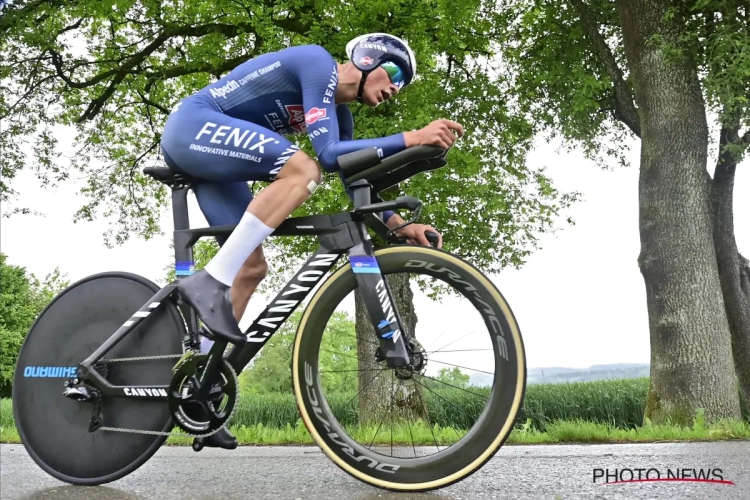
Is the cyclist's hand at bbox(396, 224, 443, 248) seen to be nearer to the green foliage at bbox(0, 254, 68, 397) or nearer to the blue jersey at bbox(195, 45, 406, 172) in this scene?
the blue jersey at bbox(195, 45, 406, 172)

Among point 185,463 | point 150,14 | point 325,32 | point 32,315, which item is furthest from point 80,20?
point 32,315

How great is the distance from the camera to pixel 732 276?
11.4 metres

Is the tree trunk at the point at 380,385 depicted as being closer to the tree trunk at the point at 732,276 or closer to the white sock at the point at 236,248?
the white sock at the point at 236,248

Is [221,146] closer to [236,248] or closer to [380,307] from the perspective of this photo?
[236,248]

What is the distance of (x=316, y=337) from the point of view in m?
2.82

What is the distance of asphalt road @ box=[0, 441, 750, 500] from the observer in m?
2.62

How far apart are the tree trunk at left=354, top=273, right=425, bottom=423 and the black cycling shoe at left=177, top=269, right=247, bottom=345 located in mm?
563

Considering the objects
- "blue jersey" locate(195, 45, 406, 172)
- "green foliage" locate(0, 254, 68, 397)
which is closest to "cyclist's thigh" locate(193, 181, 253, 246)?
"blue jersey" locate(195, 45, 406, 172)

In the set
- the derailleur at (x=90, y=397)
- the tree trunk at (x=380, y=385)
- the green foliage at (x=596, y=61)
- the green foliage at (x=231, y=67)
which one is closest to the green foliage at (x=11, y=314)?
the green foliage at (x=231, y=67)

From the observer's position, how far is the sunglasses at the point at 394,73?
3.20 m

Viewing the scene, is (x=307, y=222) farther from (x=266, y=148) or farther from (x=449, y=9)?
(x=449, y=9)

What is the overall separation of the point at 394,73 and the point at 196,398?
1818mm

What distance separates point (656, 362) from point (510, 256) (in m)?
5.52

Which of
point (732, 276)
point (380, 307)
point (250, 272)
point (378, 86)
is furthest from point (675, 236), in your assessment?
point (380, 307)
